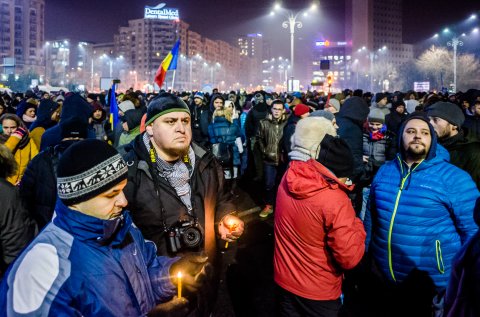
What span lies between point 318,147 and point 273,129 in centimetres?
572

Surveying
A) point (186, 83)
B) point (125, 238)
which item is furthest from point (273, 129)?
point (186, 83)

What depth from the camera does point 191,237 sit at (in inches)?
122

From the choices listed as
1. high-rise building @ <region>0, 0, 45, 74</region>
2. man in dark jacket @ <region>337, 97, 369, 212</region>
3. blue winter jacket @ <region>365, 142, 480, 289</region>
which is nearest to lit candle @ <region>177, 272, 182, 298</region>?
blue winter jacket @ <region>365, 142, 480, 289</region>

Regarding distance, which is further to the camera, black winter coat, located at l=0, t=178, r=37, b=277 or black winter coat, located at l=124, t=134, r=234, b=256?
black winter coat, located at l=0, t=178, r=37, b=277

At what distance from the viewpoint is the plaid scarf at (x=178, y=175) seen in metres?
3.44

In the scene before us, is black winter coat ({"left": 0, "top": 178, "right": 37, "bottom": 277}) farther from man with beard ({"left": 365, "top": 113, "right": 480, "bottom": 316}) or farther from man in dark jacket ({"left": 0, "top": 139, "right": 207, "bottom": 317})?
man with beard ({"left": 365, "top": 113, "right": 480, "bottom": 316})

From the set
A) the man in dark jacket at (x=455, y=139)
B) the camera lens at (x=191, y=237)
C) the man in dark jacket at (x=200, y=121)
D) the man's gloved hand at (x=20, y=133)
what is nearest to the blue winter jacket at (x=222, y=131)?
the man in dark jacket at (x=200, y=121)

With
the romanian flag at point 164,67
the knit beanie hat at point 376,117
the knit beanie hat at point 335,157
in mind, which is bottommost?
the knit beanie hat at point 335,157

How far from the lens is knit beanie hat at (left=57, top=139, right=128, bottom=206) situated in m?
2.18

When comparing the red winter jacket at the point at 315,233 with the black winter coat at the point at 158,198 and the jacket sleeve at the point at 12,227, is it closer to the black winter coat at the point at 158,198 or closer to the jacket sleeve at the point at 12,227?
the black winter coat at the point at 158,198

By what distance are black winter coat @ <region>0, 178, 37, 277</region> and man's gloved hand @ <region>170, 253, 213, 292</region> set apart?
176 centimetres

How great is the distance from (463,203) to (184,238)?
2161 millimetres

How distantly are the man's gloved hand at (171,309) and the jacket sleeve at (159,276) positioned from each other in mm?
106

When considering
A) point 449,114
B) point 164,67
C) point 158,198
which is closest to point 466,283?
point 158,198
